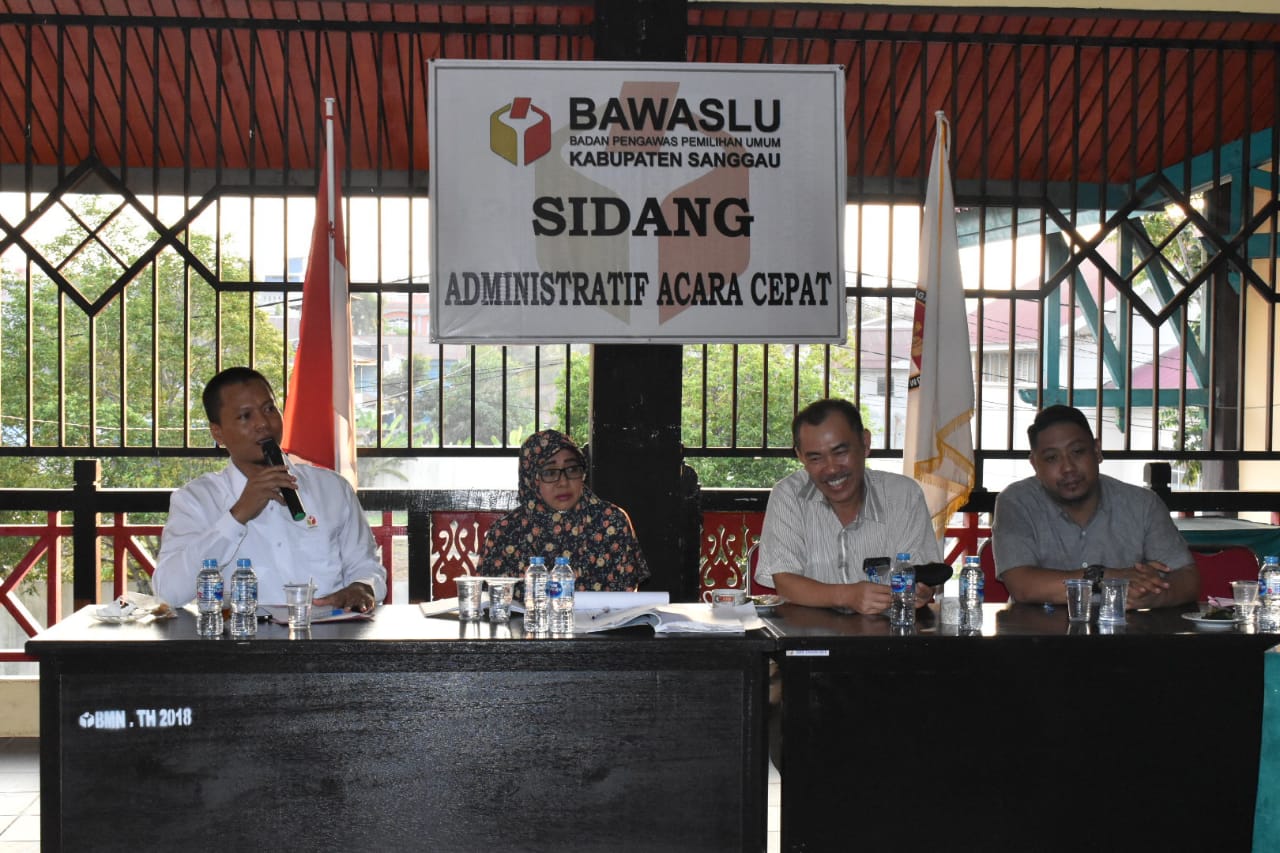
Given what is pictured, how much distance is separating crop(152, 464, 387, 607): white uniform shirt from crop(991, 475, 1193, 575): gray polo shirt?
1.84 m

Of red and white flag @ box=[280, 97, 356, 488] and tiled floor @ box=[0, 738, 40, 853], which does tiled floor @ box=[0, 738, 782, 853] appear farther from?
red and white flag @ box=[280, 97, 356, 488]

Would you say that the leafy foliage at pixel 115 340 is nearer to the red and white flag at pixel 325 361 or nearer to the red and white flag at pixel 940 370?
the red and white flag at pixel 325 361

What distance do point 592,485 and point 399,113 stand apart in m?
1.87

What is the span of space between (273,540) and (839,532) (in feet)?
5.19

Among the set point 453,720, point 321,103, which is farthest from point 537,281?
point 453,720

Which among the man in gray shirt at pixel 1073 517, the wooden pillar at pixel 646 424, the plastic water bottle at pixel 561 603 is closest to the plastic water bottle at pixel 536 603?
the plastic water bottle at pixel 561 603

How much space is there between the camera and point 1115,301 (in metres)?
6.50

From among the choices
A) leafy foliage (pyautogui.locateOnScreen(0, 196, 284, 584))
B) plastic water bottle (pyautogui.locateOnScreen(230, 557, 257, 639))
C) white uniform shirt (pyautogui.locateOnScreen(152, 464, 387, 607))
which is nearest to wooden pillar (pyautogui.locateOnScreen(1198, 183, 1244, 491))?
white uniform shirt (pyautogui.locateOnScreen(152, 464, 387, 607))

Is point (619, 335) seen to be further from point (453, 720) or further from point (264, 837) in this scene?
point (264, 837)

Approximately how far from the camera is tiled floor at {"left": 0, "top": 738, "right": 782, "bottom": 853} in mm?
3359

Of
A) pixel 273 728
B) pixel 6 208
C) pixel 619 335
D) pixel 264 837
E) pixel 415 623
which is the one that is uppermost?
pixel 6 208

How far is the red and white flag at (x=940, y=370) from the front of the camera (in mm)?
4332

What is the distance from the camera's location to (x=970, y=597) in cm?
269

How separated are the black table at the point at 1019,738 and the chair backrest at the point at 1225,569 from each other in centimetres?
160
